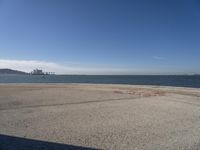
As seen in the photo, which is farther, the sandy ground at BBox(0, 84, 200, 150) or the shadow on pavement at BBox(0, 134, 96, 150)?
the sandy ground at BBox(0, 84, 200, 150)

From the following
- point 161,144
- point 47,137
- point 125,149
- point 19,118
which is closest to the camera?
point 125,149

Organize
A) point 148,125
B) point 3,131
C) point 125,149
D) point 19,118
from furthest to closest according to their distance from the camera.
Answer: point 19,118, point 148,125, point 3,131, point 125,149

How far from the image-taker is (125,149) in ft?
20.4

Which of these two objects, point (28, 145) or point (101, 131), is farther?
point (101, 131)

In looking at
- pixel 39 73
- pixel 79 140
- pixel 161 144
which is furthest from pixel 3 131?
pixel 39 73

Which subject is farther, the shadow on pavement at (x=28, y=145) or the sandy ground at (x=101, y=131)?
the sandy ground at (x=101, y=131)

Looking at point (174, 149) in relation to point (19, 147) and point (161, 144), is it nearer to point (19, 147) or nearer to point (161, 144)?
point (161, 144)

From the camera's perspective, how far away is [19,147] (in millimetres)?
6281

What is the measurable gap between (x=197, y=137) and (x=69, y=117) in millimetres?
5464

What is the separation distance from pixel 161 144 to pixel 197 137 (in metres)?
1.57

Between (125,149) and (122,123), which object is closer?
(125,149)

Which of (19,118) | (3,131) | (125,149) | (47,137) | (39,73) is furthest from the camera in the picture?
(39,73)

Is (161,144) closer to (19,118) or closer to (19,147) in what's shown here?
(19,147)

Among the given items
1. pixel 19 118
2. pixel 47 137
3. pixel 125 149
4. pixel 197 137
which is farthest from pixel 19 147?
pixel 197 137
